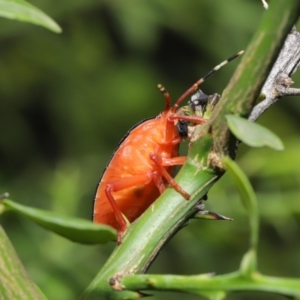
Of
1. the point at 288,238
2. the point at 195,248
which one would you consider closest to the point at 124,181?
the point at 195,248

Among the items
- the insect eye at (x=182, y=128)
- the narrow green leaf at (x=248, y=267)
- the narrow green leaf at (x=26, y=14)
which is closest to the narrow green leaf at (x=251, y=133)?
the narrow green leaf at (x=248, y=267)

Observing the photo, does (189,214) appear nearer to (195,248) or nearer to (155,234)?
(155,234)

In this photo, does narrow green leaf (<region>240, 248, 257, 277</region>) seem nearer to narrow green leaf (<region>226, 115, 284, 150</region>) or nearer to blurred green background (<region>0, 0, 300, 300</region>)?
narrow green leaf (<region>226, 115, 284, 150</region>)

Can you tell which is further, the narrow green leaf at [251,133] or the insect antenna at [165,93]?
the insect antenna at [165,93]

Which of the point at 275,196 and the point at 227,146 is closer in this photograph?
the point at 227,146

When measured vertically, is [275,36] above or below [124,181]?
above

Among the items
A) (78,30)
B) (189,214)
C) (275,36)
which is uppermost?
(78,30)

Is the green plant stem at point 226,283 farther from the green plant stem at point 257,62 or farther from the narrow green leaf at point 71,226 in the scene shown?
the green plant stem at point 257,62
